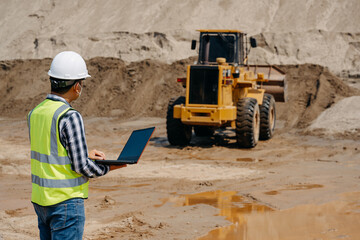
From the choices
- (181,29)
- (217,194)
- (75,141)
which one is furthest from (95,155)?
(181,29)

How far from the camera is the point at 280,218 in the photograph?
6.60m

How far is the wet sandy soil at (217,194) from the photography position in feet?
20.0

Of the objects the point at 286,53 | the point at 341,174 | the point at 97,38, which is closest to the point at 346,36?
the point at 286,53

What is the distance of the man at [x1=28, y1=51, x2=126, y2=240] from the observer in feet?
9.71

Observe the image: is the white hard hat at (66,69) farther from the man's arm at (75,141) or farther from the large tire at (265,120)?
the large tire at (265,120)

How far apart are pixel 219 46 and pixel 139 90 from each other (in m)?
9.52

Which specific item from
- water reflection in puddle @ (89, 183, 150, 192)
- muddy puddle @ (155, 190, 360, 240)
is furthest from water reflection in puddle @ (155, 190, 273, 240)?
water reflection in puddle @ (89, 183, 150, 192)

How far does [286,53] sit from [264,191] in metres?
19.4

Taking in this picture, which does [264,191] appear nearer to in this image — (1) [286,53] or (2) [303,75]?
(2) [303,75]

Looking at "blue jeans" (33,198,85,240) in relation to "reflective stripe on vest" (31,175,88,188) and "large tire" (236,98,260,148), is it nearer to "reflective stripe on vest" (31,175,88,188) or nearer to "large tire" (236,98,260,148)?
"reflective stripe on vest" (31,175,88,188)

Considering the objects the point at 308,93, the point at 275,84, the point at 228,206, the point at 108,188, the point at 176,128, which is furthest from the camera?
the point at 308,93

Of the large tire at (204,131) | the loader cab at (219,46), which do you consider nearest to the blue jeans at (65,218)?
the loader cab at (219,46)

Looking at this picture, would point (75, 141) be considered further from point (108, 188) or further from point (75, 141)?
point (108, 188)

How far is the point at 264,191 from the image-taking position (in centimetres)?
815
